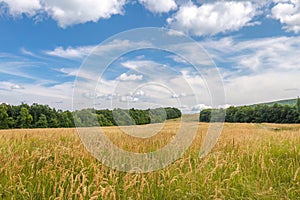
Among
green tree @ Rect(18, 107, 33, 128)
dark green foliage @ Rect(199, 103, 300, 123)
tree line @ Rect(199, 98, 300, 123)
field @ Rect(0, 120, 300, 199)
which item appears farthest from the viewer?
dark green foliage @ Rect(199, 103, 300, 123)

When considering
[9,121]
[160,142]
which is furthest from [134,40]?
[9,121]

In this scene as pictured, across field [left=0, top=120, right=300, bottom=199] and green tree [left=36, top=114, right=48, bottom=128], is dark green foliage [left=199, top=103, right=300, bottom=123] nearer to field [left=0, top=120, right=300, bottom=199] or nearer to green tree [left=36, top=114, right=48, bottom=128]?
green tree [left=36, top=114, right=48, bottom=128]

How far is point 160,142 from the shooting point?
6.36m

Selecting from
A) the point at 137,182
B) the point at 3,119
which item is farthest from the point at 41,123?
the point at 137,182

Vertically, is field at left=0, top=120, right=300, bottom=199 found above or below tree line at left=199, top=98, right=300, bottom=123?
below

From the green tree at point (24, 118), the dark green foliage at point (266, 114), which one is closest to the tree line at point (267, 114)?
the dark green foliage at point (266, 114)

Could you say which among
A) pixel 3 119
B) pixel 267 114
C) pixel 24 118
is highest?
pixel 267 114

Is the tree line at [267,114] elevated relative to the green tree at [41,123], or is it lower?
elevated

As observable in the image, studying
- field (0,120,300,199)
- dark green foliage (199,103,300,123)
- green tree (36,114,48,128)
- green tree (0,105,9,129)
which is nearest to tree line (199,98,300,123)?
dark green foliage (199,103,300,123)

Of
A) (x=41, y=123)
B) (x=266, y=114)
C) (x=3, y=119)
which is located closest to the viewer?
(x=3, y=119)

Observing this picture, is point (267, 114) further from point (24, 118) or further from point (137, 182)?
point (137, 182)

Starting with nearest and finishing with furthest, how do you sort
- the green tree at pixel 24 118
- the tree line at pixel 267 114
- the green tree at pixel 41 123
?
the green tree at pixel 24 118 → the green tree at pixel 41 123 → the tree line at pixel 267 114

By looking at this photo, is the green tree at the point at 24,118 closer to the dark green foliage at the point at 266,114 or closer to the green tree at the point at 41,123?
the green tree at the point at 41,123

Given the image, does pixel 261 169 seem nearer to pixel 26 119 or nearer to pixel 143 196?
pixel 143 196
